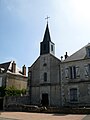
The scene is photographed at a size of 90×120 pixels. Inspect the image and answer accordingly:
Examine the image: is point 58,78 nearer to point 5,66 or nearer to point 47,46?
point 47,46

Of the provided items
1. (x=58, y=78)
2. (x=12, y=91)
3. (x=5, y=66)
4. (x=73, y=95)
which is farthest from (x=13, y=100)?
(x=5, y=66)

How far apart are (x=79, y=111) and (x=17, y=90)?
1705cm

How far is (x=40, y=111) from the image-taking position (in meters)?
21.7

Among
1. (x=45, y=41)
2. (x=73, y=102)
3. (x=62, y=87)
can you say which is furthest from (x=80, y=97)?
(x=45, y=41)

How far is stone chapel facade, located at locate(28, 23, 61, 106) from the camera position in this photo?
28.7 meters

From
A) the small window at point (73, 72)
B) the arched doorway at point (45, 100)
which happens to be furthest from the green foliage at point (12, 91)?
the small window at point (73, 72)

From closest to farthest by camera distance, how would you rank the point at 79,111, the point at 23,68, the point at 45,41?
the point at 79,111 → the point at 45,41 → the point at 23,68

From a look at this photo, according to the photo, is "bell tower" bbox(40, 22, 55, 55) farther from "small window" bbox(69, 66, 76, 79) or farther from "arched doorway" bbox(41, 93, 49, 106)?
"arched doorway" bbox(41, 93, 49, 106)

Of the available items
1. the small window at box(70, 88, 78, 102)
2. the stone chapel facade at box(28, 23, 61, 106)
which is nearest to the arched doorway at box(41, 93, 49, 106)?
the stone chapel facade at box(28, 23, 61, 106)

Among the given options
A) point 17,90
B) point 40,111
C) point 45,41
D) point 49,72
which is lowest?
point 40,111

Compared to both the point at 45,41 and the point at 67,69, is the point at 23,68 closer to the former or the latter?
the point at 45,41

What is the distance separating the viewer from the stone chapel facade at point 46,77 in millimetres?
28719

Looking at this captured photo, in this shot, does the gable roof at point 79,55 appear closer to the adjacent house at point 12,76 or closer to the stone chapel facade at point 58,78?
the stone chapel facade at point 58,78

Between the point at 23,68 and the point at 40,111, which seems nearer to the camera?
the point at 40,111
